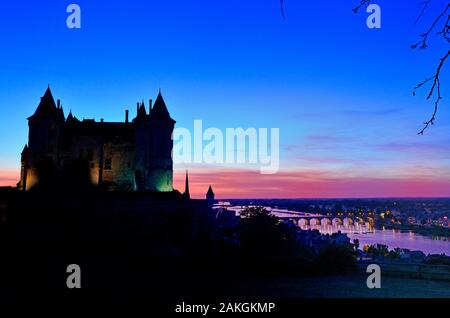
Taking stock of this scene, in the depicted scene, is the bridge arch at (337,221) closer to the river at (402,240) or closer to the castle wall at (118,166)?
the river at (402,240)

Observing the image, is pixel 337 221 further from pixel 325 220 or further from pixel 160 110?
pixel 160 110

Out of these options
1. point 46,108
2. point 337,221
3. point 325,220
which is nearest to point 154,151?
point 46,108

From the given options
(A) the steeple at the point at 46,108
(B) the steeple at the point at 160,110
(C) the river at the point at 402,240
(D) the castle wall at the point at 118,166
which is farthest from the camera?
(C) the river at the point at 402,240

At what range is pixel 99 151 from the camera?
165 feet

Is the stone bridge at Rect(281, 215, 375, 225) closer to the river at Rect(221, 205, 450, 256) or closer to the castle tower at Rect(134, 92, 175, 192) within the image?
the river at Rect(221, 205, 450, 256)

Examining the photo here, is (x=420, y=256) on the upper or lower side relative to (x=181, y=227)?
lower

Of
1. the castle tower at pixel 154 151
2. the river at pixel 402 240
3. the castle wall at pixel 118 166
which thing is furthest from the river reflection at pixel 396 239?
the castle wall at pixel 118 166

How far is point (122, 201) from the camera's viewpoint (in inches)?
1576

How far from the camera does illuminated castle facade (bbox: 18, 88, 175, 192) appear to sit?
48.3 meters

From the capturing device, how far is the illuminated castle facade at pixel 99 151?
48.3m
